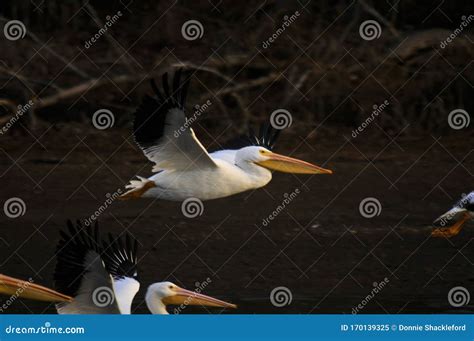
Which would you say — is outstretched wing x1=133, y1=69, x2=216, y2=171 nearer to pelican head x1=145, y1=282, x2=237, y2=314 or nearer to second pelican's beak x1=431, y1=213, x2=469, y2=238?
pelican head x1=145, y1=282, x2=237, y2=314

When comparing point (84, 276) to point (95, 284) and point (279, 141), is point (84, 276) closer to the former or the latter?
point (95, 284)

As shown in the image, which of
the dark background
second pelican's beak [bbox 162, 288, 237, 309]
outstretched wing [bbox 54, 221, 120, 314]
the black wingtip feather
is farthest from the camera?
the dark background

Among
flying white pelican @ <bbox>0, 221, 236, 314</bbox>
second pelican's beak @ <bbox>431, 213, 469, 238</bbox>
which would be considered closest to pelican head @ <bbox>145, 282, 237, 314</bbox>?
flying white pelican @ <bbox>0, 221, 236, 314</bbox>

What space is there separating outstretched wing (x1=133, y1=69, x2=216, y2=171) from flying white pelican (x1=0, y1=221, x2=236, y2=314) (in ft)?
3.31

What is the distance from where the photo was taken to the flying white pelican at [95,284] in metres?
6.79

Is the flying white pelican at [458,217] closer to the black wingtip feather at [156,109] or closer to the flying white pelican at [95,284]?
the black wingtip feather at [156,109]

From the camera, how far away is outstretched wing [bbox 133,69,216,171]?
7883mm

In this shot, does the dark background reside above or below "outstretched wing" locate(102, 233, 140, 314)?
above

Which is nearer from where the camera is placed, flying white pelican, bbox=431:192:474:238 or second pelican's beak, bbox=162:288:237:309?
second pelican's beak, bbox=162:288:237:309

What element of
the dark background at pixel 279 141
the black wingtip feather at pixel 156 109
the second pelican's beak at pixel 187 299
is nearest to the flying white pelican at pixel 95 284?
the second pelican's beak at pixel 187 299

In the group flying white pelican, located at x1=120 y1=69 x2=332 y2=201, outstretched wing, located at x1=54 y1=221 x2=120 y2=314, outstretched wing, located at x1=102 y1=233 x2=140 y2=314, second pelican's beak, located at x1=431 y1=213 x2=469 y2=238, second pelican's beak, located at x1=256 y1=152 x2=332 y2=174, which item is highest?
second pelican's beak, located at x1=256 y1=152 x2=332 y2=174

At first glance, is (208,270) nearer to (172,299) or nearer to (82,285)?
(172,299)

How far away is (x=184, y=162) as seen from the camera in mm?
8633

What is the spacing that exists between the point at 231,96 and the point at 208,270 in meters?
4.54
